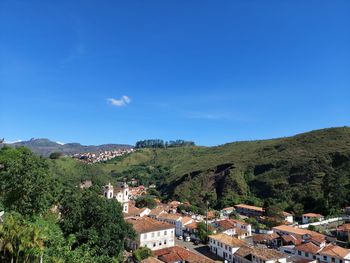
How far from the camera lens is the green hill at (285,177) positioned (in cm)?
9211

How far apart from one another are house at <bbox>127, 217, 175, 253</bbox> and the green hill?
4780 centimetres

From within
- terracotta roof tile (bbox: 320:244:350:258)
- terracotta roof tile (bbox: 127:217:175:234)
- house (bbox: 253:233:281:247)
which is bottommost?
house (bbox: 253:233:281:247)

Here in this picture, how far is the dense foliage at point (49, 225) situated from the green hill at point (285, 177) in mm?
63657

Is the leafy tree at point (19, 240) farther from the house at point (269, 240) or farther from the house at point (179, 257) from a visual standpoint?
the house at point (269, 240)

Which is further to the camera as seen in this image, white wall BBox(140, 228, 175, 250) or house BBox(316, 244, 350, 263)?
white wall BBox(140, 228, 175, 250)

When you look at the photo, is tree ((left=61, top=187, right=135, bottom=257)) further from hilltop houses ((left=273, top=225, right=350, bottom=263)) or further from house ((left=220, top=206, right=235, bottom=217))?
house ((left=220, top=206, right=235, bottom=217))

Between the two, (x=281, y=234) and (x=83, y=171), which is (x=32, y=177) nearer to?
(x=281, y=234)

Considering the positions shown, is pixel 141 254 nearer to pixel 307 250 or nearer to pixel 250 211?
pixel 307 250

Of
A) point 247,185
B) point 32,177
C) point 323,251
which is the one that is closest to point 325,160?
point 247,185

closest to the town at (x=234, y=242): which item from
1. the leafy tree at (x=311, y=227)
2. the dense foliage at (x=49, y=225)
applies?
the leafy tree at (x=311, y=227)

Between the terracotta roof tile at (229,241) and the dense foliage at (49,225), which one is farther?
the terracotta roof tile at (229,241)

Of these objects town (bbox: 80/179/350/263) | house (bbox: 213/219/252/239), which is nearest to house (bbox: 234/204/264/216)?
town (bbox: 80/179/350/263)

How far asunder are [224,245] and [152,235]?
1120cm

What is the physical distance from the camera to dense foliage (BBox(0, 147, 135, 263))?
70.2 ft
